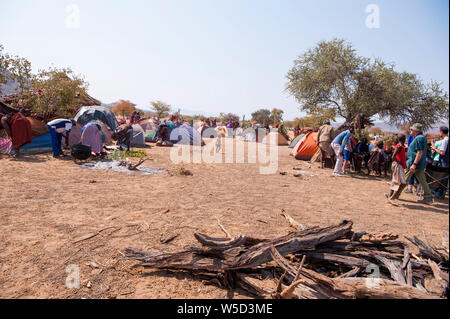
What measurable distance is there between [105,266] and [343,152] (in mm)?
8886

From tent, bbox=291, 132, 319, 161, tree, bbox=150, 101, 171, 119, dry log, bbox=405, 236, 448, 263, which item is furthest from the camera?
tree, bbox=150, 101, 171, 119

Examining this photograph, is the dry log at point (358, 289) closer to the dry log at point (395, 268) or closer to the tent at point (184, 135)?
the dry log at point (395, 268)

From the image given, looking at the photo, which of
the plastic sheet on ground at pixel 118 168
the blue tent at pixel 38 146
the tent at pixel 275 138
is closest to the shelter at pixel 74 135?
the blue tent at pixel 38 146

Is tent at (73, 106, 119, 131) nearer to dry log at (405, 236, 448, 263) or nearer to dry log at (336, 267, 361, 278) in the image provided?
dry log at (336, 267, 361, 278)

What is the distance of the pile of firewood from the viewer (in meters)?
2.50

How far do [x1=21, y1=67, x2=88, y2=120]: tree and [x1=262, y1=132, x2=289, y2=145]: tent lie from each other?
14096 millimetres

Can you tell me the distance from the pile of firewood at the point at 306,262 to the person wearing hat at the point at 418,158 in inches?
151

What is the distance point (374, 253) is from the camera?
9.62 feet

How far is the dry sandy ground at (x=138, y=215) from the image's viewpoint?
111 inches

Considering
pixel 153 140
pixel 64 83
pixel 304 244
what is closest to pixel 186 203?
pixel 304 244

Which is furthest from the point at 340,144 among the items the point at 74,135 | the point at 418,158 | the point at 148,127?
the point at 148,127

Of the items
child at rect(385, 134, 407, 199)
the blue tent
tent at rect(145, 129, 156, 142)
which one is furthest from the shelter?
child at rect(385, 134, 407, 199)
